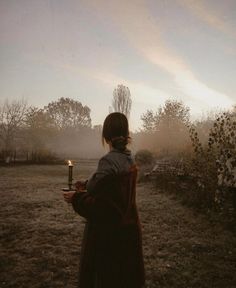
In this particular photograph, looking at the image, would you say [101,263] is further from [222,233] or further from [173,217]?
[173,217]

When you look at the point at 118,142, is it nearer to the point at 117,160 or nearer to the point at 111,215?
the point at 117,160

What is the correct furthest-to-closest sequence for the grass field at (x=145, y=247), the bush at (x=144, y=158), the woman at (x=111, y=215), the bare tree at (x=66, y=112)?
the bare tree at (x=66, y=112) < the bush at (x=144, y=158) < the grass field at (x=145, y=247) < the woman at (x=111, y=215)

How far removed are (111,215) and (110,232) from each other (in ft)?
0.64

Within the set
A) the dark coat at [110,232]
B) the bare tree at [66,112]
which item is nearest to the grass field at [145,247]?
the dark coat at [110,232]

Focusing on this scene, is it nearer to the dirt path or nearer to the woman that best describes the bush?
the dirt path

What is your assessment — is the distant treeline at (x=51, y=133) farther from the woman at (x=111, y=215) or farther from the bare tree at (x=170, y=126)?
the woman at (x=111, y=215)

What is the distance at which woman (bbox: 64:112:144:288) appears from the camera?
2605 millimetres

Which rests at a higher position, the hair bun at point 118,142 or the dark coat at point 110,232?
the hair bun at point 118,142

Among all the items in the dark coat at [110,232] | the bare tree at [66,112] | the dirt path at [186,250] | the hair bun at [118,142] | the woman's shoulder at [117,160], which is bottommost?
the dirt path at [186,250]

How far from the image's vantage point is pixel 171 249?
20.0ft

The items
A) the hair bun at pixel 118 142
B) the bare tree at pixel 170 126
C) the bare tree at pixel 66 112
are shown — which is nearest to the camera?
the hair bun at pixel 118 142

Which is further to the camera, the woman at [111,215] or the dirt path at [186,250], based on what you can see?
the dirt path at [186,250]

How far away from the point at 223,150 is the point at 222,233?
2228 millimetres

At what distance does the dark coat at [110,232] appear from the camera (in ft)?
8.56
